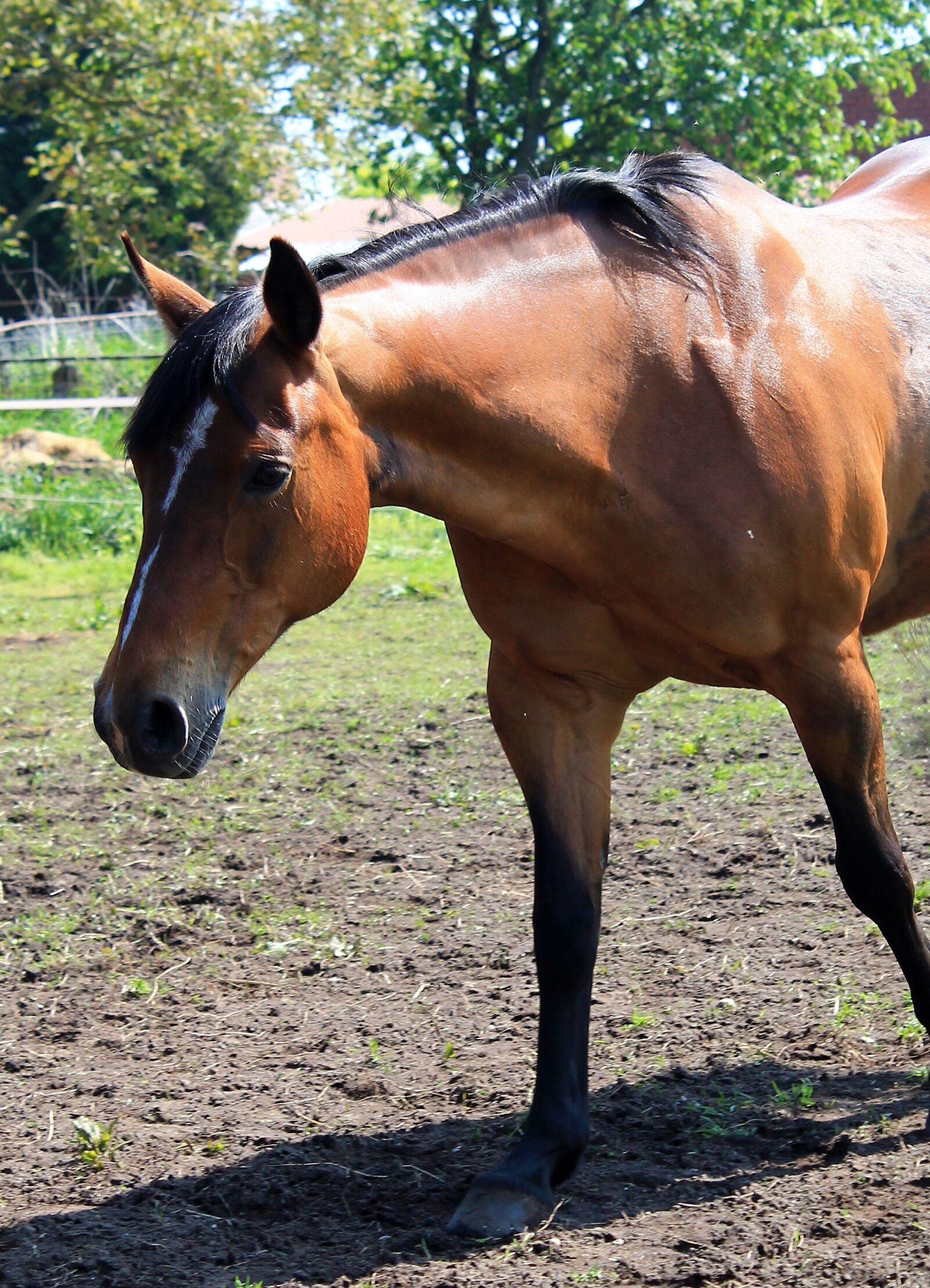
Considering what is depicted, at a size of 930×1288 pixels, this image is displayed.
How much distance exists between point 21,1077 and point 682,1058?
1.63 m

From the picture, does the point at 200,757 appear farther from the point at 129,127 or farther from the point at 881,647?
the point at 129,127

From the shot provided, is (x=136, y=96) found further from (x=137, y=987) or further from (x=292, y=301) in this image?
(x=292, y=301)

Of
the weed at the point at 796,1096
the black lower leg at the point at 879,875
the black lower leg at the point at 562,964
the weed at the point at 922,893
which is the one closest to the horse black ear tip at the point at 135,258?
the black lower leg at the point at 562,964

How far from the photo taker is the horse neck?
231 cm

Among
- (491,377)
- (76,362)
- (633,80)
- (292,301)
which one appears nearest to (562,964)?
(491,377)

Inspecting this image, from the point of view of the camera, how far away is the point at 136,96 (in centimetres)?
1661

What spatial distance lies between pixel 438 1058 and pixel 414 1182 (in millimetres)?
554

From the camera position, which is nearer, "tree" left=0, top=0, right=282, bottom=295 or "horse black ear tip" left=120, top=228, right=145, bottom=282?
"horse black ear tip" left=120, top=228, right=145, bottom=282

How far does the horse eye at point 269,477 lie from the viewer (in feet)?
6.95

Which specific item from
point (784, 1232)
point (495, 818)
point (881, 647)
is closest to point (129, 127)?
point (881, 647)

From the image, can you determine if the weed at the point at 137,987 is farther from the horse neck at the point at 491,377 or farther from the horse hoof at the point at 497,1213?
the horse neck at the point at 491,377

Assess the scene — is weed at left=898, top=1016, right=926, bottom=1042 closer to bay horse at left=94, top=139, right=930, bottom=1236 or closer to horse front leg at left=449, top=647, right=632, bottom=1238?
bay horse at left=94, top=139, right=930, bottom=1236

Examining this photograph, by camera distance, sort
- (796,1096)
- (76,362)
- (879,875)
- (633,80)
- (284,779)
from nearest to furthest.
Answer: (879,875) < (796,1096) < (284,779) < (633,80) < (76,362)

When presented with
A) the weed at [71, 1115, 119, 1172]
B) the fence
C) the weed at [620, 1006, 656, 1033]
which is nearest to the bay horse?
the weed at [620, 1006, 656, 1033]
